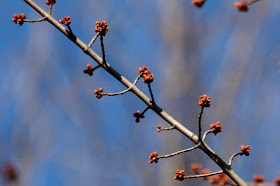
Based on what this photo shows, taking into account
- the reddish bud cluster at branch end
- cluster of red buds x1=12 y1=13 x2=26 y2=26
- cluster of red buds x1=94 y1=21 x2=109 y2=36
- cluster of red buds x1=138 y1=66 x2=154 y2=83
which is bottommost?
the reddish bud cluster at branch end

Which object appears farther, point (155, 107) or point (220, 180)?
point (220, 180)

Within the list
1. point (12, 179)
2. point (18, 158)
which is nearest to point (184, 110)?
point (18, 158)

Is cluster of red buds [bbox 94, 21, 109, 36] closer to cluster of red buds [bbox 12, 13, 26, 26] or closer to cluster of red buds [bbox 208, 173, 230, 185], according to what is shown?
cluster of red buds [bbox 12, 13, 26, 26]

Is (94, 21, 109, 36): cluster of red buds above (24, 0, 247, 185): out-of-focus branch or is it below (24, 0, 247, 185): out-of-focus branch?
above

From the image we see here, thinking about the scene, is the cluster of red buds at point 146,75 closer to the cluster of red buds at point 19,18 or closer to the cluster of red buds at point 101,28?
the cluster of red buds at point 101,28

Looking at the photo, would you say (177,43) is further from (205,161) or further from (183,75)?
(205,161)

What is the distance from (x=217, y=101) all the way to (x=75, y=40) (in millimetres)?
6945

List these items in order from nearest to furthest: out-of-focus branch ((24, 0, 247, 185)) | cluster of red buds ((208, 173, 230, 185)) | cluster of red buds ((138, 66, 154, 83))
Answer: out-of-focus branch ((24, 0, 247, 185)) → cluster of red buds ((138, 66, 154, 83)) → cluster of red buds ((208, 173, 230, 185))

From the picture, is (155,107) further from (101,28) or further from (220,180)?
(220,180)

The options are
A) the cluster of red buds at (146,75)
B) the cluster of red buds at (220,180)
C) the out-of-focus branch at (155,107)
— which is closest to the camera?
the out-of-focus branch at (155,107)

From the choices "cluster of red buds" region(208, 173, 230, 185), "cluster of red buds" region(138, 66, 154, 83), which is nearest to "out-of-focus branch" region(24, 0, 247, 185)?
"cluster of red buds" region(138, 66, 154, 83)

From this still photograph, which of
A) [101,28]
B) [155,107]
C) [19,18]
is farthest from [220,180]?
[19,18]

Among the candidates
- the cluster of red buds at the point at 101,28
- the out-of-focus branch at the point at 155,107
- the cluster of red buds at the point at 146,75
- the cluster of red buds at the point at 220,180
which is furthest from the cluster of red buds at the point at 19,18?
the cluster of red buds at the point at 220,180

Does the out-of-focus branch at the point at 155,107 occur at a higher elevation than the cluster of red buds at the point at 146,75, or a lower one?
lower
